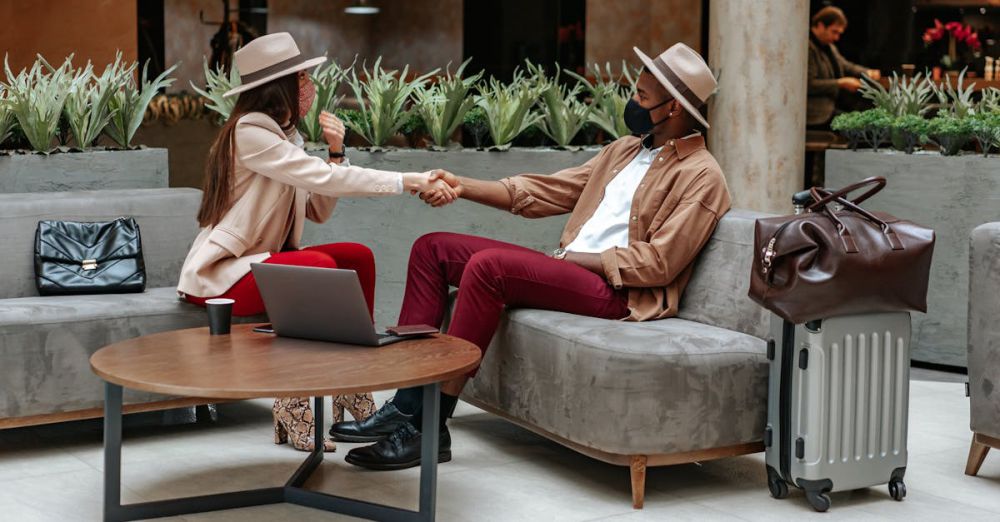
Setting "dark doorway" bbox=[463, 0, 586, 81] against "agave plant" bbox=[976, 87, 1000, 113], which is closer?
"agave plant" bbox=[976, 87, 1000, 113]

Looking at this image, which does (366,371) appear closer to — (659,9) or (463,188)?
(463,188)

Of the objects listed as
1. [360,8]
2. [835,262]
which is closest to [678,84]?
[835,262]

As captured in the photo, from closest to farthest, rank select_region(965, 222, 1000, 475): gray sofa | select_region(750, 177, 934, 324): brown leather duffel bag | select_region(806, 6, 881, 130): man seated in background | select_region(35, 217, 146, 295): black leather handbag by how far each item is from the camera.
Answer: select_region(750, 177, 934, 324): brown leather duffel bag, select_region(965, 222, 1000, 475): gray sofa, select_region(35, 217, 146, 295): black leather handbag, select_region(806, 6, 881, 130): man seated in background

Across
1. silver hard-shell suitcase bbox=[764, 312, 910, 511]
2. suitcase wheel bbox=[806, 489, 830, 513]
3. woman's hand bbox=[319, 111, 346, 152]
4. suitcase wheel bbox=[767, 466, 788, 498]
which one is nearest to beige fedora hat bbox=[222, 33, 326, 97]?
woman's hand bbox=[319, 111, 346, 152]

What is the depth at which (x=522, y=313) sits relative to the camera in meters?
3.83

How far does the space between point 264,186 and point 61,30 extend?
6.47 m

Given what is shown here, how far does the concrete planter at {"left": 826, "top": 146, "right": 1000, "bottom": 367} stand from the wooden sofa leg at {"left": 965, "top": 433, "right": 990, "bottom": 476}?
1.53m

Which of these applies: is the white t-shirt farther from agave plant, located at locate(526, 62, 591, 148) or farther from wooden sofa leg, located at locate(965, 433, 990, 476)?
agave plant, located at locate(526, 62, 591, 148)

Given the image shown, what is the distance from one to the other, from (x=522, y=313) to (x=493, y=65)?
8.26m

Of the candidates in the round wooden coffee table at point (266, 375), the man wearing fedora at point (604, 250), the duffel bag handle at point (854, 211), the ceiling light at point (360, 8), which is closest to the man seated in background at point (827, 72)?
the ceiling light at point (360, 8)

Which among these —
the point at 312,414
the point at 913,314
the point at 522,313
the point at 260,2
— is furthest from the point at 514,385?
the point at 260,2

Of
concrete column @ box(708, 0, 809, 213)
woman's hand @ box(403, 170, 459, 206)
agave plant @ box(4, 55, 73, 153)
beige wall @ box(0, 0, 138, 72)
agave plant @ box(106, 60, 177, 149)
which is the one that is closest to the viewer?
woman's hand @ box(403, 170, 459, 206)

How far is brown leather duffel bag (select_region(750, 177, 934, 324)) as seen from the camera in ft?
10.7

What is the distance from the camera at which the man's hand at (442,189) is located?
4.11 metres
